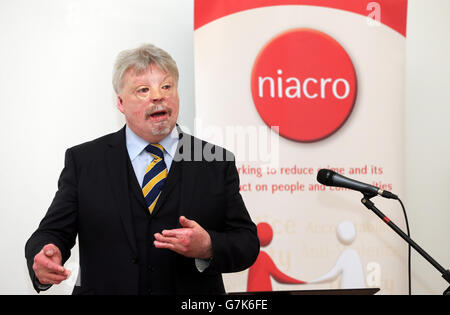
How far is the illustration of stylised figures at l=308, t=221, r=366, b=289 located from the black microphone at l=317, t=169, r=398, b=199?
83 cm

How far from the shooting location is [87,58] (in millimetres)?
3158

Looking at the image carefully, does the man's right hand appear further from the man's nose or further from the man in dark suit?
the man's nose

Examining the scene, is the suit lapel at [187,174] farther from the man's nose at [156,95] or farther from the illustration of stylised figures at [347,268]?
the illustration of stylised figures at [347,268]

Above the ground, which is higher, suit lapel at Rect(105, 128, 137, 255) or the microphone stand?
suit lapel at Rect(105, 128, 137, 255)

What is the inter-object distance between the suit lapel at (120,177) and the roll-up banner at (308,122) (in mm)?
787

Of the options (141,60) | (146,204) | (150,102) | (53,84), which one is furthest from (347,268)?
(53,84)

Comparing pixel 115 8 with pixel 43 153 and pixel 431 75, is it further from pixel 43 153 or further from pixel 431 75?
pixel 431 75

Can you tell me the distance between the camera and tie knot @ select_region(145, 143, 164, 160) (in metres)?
1.99

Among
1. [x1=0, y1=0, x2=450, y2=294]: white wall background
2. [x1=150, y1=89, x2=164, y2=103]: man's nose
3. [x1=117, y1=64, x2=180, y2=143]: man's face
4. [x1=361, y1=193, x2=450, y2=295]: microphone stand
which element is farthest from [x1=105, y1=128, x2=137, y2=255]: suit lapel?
[x1=0, y1=0, x2=450, y2=294]: white wall background

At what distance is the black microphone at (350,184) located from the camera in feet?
Answer: 6.25

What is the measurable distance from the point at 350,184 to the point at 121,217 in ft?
2.89

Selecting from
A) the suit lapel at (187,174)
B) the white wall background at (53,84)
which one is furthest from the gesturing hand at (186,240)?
the white wall background at (53,84)

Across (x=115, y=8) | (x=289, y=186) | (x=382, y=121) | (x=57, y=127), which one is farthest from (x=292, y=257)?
(x=115, y=8)

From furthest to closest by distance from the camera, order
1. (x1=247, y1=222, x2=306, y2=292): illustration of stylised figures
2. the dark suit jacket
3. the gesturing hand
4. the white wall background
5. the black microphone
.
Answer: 1. the white wall background
2. (x1=247, y1=222, x2=306, y2=292): illustration of stylised figures
3. the black microphone
4. the dark suit jacket
5. the gesturing hand
